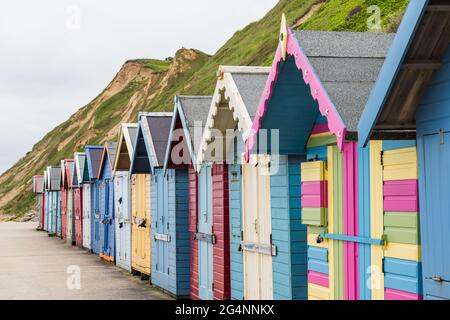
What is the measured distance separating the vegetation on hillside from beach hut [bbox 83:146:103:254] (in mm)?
33119

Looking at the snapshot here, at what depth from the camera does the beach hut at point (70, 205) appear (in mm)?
33875

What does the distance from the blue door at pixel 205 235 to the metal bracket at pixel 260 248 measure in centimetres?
178

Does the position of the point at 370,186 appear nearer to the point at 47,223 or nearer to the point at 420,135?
the point at 420,135

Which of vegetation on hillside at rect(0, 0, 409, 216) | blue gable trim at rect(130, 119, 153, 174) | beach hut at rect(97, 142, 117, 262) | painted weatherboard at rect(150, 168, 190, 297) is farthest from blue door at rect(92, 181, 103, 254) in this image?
vegetation on hillside at rect(0, 0, 409, 216)

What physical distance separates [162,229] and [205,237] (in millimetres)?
3155

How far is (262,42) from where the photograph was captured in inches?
2835

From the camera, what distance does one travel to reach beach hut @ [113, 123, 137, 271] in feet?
65.9

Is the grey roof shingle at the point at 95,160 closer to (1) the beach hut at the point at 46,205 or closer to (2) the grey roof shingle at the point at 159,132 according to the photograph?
(2) the grey roof shingle at the point at 159,132

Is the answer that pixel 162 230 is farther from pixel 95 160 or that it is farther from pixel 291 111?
pixel 95 160

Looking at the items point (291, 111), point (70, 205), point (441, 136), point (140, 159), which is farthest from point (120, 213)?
point (441, 136)

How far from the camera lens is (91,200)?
28.6 metres

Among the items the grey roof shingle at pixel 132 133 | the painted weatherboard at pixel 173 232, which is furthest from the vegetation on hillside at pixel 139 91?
the painted weatherboard at pixel 173 232

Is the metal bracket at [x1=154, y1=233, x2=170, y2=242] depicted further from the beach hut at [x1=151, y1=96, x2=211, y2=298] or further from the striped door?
the striped door

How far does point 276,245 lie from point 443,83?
471 centimetres
